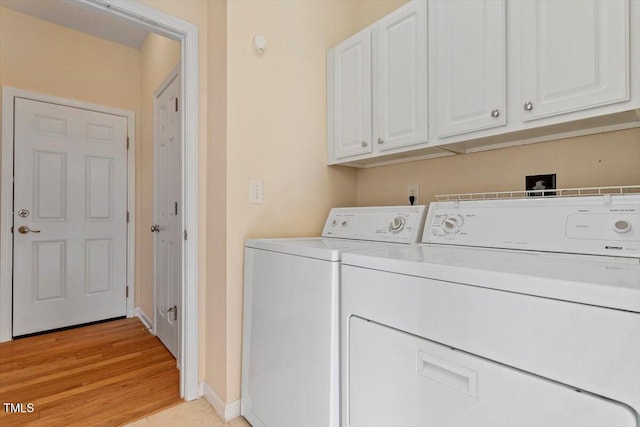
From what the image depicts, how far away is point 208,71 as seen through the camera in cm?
178

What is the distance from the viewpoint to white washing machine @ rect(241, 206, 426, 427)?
1121 millimetres

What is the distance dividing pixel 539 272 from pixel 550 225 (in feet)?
1.47

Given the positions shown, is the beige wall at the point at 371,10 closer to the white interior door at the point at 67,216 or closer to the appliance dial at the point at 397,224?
the appliance dial at the point at 397,224

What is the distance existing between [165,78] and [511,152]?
2.54m

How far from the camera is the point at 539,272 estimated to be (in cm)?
70

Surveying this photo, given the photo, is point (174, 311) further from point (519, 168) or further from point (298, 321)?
point (519, 168)

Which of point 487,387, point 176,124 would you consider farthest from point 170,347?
point 487,387

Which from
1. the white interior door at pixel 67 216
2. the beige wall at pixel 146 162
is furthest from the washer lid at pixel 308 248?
the white interior door at pixel 67 216

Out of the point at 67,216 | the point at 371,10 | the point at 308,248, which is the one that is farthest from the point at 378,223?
the point at 67,216

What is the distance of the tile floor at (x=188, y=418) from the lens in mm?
1547

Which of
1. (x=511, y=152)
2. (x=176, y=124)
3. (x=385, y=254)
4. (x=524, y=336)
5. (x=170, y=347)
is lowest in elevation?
(x=170, y=347)

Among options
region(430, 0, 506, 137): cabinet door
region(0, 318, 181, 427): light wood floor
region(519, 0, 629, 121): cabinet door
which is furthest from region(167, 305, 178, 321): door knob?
region(519, 0, 629, 121): cabinet door

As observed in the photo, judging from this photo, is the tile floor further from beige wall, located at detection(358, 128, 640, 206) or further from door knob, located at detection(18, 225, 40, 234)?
door knob, located at detection(18, 225, 40, 234)

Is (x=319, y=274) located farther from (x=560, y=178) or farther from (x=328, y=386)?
(x=560, y=178)
